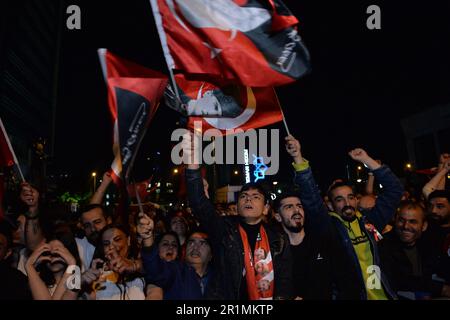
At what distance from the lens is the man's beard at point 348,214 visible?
4.77 m

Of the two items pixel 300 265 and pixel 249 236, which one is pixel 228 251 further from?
pixel 300 265

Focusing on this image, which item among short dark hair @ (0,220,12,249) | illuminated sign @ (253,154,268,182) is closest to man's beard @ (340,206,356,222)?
illuminated sign @ (253,154,268,182)

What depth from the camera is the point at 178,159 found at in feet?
15.9

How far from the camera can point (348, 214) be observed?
4.80m

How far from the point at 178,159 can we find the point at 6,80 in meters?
57.3

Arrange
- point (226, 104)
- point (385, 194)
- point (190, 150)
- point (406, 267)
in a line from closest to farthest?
point (190, 150) < point (406, 267) < point (385, 194) < point (226, 104)

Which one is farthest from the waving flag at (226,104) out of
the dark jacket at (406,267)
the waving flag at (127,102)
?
the dark jacket at (406,267)

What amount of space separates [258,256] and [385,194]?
199cm

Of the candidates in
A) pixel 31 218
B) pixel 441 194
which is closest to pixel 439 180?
pixel 441 194

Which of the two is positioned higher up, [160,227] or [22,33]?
[22,33]

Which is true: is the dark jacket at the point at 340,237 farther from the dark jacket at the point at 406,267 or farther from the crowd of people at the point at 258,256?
the dark jacket at the point at 406,267

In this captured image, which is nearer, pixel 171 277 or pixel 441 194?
pixel 171 277

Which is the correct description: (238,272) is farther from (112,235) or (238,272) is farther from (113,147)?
(113,147)
